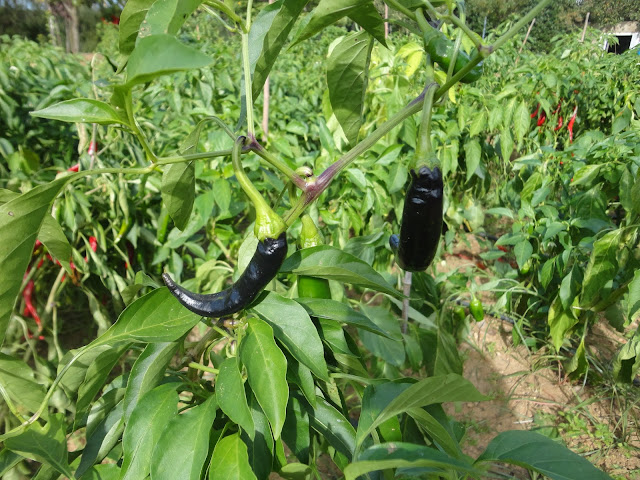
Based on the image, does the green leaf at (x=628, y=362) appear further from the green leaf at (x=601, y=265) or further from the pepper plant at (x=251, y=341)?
the pepper plant at (x=251, y=341)

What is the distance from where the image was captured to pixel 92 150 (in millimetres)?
1376

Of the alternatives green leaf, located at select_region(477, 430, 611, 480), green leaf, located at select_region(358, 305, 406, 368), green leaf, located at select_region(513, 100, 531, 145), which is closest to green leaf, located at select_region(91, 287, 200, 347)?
green leaf, located at select_region(477, 430, 611, 480)

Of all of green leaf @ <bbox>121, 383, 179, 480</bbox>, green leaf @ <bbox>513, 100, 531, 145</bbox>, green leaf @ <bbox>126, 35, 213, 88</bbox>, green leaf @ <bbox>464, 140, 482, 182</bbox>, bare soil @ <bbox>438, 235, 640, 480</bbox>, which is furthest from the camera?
green leaf @ <bbox>513, 100, 531, 145</bbox>

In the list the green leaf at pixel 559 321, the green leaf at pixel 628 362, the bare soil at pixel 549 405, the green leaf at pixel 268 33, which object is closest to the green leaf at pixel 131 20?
the green leaf at pixel 268 33

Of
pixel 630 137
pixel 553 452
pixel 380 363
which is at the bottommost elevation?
pixel 380 363

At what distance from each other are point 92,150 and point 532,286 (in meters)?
1.82

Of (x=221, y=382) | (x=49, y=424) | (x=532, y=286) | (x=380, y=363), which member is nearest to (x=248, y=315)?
(x=221, y=382)

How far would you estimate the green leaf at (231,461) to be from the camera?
0.44 metres

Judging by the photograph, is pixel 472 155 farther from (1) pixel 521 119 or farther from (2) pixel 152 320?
(2) pixel 152 320

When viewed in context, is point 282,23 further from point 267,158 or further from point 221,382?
point 221,382

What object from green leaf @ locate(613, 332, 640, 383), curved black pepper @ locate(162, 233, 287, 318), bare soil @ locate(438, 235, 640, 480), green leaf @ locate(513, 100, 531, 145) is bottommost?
bare soil @ locate(438, 235, 640, 480)

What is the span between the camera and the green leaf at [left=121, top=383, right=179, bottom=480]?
47 cm

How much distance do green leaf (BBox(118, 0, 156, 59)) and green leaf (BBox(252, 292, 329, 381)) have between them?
29 cm

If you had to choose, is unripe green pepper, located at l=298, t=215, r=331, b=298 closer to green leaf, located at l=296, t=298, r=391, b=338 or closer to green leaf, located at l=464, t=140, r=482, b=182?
green leaf, located at l=296, t=298, r=391, b=338
